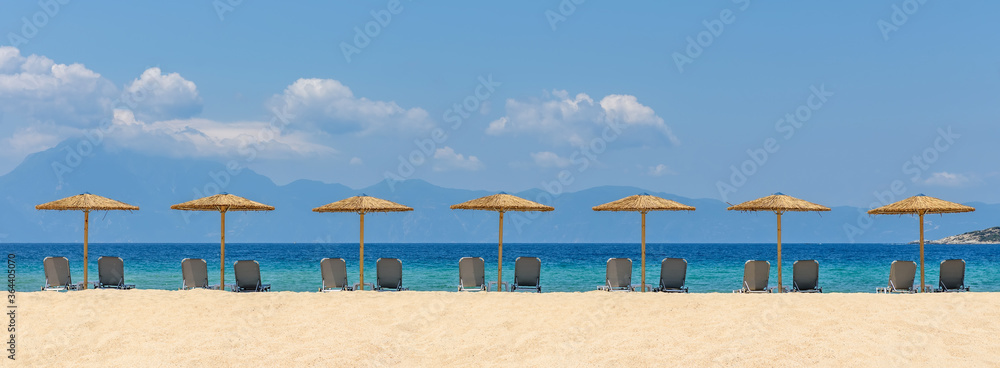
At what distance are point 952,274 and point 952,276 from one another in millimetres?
41

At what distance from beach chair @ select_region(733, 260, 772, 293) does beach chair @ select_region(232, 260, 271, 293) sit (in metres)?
8.11

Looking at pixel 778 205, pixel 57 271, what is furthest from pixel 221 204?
pixel 778 205

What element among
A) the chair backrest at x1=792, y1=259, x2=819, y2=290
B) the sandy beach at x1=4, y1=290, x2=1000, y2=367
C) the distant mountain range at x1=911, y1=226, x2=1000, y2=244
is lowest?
the distant mountain range at x1=911, y1=226, x2=1000, y2=244

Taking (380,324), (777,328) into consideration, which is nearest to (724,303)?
(777,328)

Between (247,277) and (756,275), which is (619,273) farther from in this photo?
(247,277)

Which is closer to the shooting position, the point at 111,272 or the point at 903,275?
the point at 903,275

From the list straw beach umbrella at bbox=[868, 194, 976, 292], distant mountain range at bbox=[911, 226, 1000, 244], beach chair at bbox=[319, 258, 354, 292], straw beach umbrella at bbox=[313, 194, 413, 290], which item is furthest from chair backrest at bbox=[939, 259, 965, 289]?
distant mountain range at bbox=[911, 226, 1000, 244]

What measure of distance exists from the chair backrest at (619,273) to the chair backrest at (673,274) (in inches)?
22.8

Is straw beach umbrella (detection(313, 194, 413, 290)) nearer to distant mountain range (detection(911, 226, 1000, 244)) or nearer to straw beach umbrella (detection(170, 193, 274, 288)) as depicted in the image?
straw beach umbrella (detection(170, 193, 274, 288))

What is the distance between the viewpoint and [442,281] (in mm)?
24172

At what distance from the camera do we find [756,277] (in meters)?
12.5

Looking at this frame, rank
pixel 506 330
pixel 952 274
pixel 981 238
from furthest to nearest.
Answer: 1. pixel 981 238
2. pixel 952 274
3. pixel 506 330

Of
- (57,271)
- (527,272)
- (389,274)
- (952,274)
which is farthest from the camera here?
(57,271)

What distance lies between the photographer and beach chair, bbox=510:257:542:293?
42.0 feet
